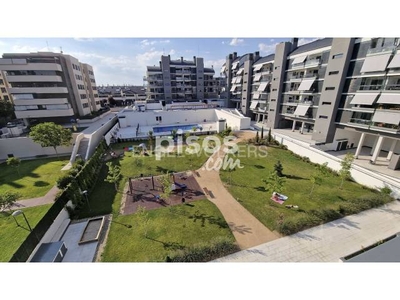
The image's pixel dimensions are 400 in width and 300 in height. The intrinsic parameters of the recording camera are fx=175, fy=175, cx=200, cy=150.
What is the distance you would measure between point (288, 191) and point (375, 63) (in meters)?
17.9

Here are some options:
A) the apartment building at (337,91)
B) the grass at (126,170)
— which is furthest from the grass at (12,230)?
Result: the apartment building at (337,91)

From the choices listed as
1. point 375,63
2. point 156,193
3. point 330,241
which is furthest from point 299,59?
point 156,193

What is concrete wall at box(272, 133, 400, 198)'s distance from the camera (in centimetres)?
1611

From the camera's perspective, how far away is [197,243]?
11.5m

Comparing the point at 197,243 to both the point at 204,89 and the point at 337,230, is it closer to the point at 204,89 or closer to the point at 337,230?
the point at 337,230

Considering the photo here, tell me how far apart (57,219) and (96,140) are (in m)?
18.1

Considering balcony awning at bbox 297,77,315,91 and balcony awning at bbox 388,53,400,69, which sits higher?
balcony awning at bbox 388,53,400,69

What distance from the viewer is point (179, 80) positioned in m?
57.1

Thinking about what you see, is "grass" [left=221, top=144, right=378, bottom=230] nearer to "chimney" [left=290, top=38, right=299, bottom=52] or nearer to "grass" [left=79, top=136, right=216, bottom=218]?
"grass" [left=79, top=136, right=216, bottom=218]

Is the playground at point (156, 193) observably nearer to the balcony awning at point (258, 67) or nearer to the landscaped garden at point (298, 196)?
the landscaped garden at point (298, 196)

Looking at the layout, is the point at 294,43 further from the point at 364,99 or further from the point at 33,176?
the point at 33,176

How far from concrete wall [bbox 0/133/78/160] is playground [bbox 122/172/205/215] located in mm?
16383

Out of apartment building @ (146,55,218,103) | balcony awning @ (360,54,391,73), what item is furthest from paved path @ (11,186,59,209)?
apartment building @ (146,55,218,103)
